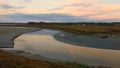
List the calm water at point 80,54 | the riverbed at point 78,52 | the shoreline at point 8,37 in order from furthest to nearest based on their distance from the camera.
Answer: the shoreline at point 8,37, the riverbed at point 78,52, the calm water at point 80,54

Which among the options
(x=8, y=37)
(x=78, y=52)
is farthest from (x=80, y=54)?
(x=8, y=37)

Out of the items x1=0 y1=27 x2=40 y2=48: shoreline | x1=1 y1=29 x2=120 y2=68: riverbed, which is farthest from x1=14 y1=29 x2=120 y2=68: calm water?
x1=0 y1=27 x2=40 y2=48: shoreline

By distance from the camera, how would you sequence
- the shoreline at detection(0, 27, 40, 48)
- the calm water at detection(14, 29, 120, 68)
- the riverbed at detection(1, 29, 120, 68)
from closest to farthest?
the calm water at detection(14, 29, 120, 68), the riverbed at detection(1, 29, 120, 68), the shoreline at detection(0, 27, 40, 48)

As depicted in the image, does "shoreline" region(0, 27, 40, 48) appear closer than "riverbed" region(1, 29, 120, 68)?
No

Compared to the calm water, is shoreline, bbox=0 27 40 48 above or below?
below

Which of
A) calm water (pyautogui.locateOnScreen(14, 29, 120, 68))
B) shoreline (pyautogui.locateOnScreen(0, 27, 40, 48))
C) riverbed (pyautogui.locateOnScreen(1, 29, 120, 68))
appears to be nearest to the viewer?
calm water (pyautogui.locateOnScreen(14, 29, 120, 68))

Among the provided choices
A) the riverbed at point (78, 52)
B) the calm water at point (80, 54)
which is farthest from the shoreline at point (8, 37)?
the calm water at point (80, 54)

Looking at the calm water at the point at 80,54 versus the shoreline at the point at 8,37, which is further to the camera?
the shoreline at the point at 8,37

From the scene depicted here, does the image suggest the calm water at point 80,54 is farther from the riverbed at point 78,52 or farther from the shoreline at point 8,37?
the shoreline at point 8,37

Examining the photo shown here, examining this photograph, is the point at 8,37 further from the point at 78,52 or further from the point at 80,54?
the point at 80,54

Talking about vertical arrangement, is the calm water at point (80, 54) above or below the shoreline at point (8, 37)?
above

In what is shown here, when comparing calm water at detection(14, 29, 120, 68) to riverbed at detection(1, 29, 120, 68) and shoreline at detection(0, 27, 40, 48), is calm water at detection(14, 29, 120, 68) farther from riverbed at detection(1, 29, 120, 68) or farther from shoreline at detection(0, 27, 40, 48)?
shoreline at detection(0, 27, 40, 48)

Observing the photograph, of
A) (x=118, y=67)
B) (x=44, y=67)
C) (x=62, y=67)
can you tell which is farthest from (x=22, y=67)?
(x=118, y=67)

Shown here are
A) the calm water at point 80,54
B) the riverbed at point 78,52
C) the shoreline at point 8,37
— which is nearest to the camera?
the calm water at point 80,54
